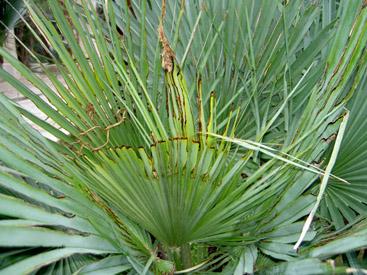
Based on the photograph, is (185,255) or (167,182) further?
(185,255)

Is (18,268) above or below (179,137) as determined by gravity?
below

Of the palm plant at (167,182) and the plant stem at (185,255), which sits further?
the plant stem at (185,255)

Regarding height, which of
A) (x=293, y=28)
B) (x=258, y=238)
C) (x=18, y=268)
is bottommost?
(x=18, y=268)

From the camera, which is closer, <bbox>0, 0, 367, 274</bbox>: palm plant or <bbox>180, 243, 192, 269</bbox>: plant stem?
<bbox>0, 0, 367, 274</bbox>: palm plant

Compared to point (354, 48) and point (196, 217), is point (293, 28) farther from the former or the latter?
point (196, 217)

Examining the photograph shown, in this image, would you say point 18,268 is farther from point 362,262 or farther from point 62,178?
point 362,262

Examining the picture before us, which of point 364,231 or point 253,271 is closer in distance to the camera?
point 364,231

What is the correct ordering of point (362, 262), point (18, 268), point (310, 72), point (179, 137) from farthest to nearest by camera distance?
point (310, 72)
point (362, 262)
point (179, 137)
point (18, 268)

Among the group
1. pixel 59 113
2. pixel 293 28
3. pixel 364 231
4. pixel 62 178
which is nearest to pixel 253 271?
pixel 364 231

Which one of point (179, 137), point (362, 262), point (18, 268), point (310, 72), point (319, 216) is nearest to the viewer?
point (18, 268)
